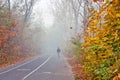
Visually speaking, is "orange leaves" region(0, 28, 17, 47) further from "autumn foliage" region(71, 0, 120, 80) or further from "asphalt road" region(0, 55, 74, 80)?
"autumn foliage" region(71, 0, 120, 80)

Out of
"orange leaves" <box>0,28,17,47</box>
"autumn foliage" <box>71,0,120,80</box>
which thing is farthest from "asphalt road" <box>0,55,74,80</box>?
"orange leaves" <box>0,28,17,47</box>

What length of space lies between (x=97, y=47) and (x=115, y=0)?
3.95 m

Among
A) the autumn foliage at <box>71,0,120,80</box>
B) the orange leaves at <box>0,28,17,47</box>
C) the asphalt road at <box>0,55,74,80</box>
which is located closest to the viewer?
the autumn foliage at <box>71,0,120,80</box>

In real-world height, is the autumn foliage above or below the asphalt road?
above

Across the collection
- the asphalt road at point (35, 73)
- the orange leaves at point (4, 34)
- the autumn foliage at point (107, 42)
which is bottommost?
the asphalt road at point (35, 73)

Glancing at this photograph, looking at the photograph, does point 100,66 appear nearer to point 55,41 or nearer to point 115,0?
point 115,0

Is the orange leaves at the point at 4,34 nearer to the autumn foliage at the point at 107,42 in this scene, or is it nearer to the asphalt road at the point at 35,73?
the asphalt road at the point at 35,73

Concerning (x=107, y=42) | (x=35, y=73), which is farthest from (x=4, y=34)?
(x=107, y=42)

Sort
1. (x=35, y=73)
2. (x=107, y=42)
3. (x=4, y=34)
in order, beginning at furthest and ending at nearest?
(x=4, y=34) → (x=35, y=73) → (x=107, y=42)

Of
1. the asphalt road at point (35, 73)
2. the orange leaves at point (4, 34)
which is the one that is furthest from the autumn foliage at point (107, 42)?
the orange leaves at point (4, 34)

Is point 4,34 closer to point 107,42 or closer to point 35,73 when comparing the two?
point 35,73

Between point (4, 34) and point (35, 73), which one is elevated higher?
point (4, 34)

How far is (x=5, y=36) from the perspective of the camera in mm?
37938

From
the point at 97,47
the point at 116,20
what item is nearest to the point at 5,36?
the point at 97,47
